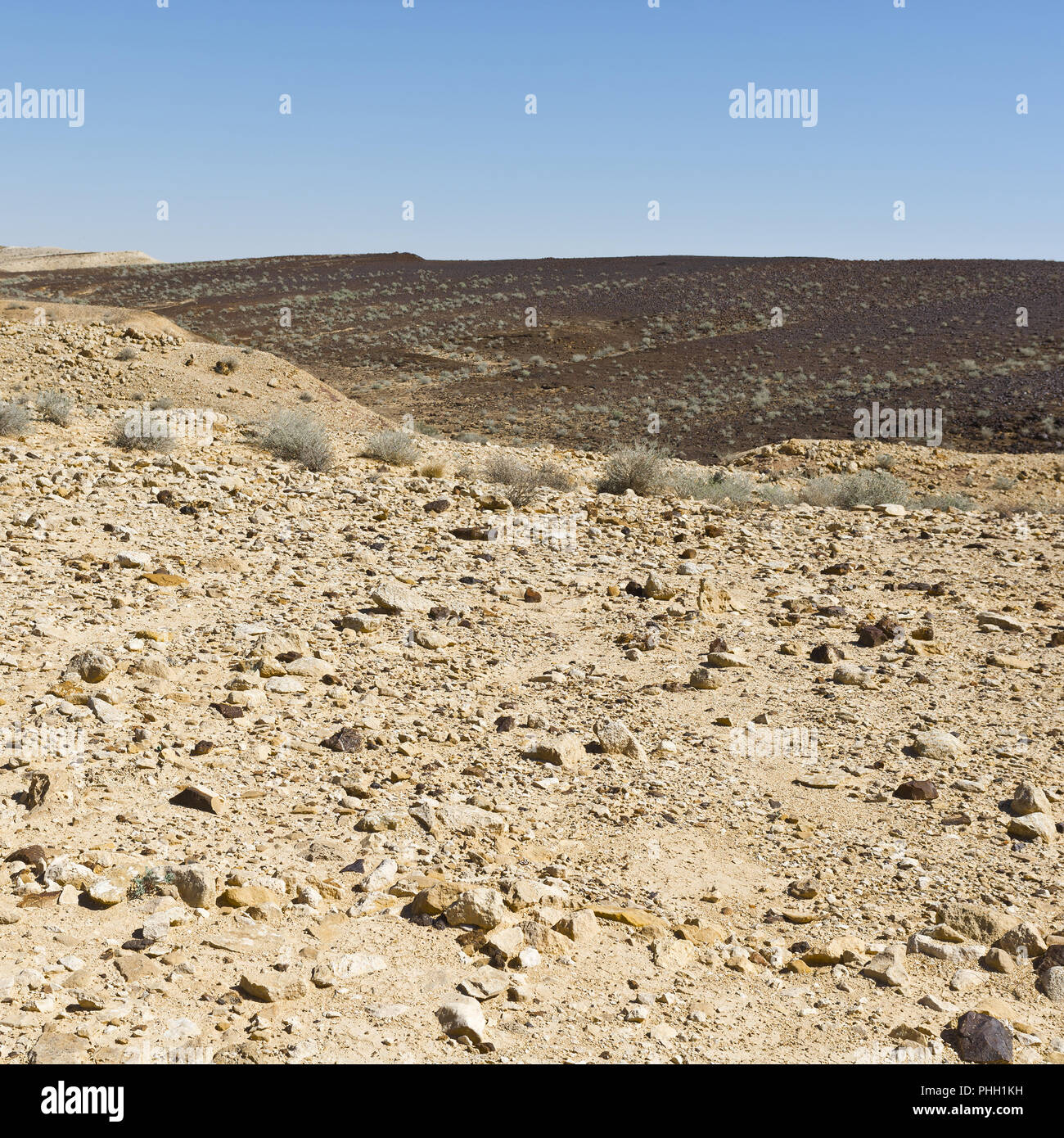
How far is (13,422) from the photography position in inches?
344

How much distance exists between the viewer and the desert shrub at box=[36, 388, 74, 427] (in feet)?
31.1

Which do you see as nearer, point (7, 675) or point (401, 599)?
point (7, 675)

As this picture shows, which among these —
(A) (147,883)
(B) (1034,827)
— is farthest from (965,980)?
(A) (147,883)

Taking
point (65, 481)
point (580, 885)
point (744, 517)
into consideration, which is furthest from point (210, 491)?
point (580, 885)

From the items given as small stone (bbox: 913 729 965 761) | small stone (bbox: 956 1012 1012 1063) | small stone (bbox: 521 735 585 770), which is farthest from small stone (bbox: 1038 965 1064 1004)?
small stone (bbox: 521 735 585 770)

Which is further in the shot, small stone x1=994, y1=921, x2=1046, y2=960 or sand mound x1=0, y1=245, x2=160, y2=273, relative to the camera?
sand mound x1=0, y1=245, x2=160, y2=273

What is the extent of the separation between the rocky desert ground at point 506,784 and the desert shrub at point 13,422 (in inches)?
27.1

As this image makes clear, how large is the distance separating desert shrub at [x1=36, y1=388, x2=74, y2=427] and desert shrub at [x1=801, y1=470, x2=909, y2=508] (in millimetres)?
7751

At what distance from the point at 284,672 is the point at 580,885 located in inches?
83.5

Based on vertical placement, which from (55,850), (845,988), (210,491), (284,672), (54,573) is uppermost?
(210,491)

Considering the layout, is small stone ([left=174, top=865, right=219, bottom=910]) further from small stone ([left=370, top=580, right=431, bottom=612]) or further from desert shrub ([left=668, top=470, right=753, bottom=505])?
desert shrub ([left=668, top=470, right=753, bottom=505])

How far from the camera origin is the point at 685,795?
4051 millimetres

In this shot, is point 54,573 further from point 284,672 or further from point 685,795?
point 685,795

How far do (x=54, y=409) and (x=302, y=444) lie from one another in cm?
257
